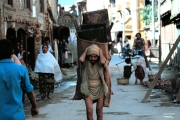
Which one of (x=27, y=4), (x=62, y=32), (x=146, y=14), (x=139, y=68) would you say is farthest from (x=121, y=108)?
(x=146, y=14)

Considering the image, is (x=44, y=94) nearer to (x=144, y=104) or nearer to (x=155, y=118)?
(x=144, y=104)

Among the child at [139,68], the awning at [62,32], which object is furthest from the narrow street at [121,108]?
the awning at [62,32]

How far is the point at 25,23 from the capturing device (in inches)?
826

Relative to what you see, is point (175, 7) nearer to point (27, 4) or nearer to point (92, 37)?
point (27, 4)

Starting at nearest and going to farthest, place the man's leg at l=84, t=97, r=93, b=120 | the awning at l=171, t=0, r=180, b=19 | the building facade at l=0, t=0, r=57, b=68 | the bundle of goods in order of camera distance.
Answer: the man's leg at l=84, t=97, r=93, b=120
the bundle of goods
the building facade at l=0, t=0, r=57, b=68
the awning at l=171, t=0, r=180, b=19

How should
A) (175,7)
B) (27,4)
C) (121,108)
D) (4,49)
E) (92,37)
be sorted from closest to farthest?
1. (4,49)
2. (92,37)
3. (121,108)
4. (27,4)
5. (175,7)

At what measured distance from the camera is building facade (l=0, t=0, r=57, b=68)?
17.5 meters

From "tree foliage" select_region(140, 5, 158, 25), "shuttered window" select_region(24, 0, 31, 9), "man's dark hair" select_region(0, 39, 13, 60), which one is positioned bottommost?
"man's dark hair" select_region(0, 39, 13, 60)

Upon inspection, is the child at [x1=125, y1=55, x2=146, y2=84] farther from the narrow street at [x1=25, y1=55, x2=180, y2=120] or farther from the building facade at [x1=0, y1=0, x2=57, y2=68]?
the building facade at [x1=0, y1=0, x2=57, y2=68]

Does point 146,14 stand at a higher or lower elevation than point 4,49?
higher

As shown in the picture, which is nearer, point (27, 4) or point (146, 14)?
point (27, 4)

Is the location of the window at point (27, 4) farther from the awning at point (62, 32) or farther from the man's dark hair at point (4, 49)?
the man's dark hair at point (4, 49)

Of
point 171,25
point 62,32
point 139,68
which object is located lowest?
point 139,68

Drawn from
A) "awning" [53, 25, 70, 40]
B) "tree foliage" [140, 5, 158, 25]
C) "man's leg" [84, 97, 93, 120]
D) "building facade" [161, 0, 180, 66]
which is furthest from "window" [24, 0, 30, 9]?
"tree foliage" [140, 5, 158, 25]
